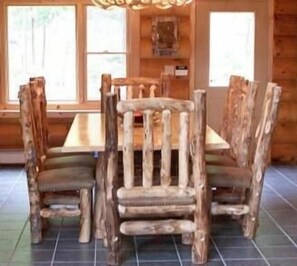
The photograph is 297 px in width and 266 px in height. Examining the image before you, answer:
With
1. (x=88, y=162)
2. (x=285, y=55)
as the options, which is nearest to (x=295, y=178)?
(x=285, y=55)

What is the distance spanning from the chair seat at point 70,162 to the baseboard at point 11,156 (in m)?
2.29

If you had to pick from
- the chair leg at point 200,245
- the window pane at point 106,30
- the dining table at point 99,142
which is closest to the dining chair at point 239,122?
the dining table at point 99,142

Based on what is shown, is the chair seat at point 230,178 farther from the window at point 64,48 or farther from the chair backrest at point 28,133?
the window at point 64,48

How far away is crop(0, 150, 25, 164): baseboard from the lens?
23.5 feet

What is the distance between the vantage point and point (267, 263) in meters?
3.89

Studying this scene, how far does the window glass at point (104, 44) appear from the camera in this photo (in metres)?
7.10

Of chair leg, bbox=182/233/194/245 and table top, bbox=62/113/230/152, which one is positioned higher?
table top, bbox=62/113/230/152

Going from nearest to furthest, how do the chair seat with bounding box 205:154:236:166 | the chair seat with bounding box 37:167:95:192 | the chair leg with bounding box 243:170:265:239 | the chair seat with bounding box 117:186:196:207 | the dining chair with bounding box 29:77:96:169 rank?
the chair seat with bounding box 117:186:196:207, the chair seat with bounding box 37:167:95:192, the chair leg with bounding box 243:170:265:239, the dining chair with bounding box 29:77:96:169, the chair seat with bounding box 205:154:236:166

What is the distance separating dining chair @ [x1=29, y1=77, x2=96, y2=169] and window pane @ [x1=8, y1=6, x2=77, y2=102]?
216cm

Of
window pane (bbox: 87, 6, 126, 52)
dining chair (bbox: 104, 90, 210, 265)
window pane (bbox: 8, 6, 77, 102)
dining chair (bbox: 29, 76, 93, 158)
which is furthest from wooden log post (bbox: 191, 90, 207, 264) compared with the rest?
window pane (bbox: 8, 6, 77, 102)

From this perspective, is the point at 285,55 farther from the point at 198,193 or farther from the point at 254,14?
the point at 198,193

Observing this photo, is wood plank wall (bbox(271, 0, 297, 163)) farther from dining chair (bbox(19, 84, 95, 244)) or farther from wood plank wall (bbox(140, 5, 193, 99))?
dining chair (bbox(19, 84, 95, 244))

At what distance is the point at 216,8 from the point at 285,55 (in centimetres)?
95

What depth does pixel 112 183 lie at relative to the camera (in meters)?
3.80
